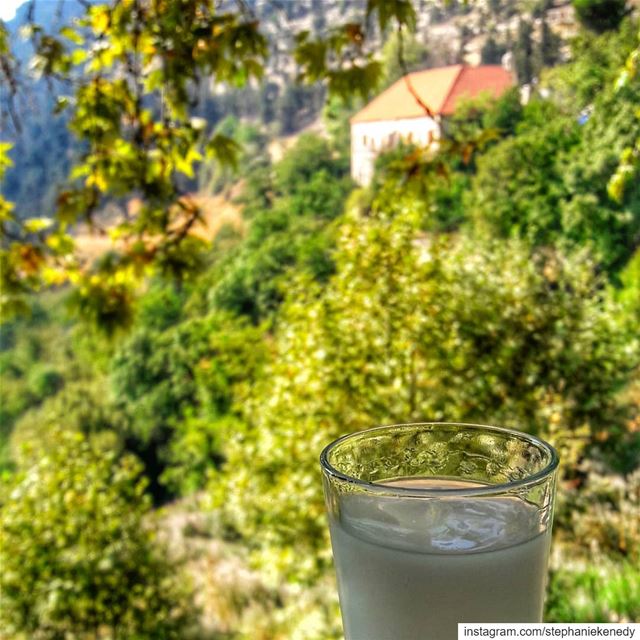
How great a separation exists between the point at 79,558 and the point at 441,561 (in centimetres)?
316

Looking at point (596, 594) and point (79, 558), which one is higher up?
point (596, 594)

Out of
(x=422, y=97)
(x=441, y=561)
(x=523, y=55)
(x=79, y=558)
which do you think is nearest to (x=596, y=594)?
(x=79, y=558)

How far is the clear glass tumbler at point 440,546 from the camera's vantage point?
0.30 metres

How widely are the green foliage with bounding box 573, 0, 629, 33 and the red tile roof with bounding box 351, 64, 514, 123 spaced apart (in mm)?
674

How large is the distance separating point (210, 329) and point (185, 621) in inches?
186

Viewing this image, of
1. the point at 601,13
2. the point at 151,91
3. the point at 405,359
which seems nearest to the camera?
the point at 151,91

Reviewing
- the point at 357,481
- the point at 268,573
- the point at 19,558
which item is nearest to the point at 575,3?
the point at 268,573

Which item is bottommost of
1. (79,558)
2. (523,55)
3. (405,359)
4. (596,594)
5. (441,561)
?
(79,558)

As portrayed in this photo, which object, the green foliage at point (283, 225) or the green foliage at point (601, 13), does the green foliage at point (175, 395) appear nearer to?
the green foliage at point (283, 225)

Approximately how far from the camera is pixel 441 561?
31 cm

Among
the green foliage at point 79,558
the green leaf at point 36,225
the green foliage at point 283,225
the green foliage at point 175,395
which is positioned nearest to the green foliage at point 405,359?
the green foliage at point 79,558

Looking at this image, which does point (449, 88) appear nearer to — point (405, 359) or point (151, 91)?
point (405, 359)

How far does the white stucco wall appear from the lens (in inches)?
216

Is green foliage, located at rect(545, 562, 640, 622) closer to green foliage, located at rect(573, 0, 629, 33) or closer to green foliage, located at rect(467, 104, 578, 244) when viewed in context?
green foliage, located at rect(467, 104, 578, 244)
